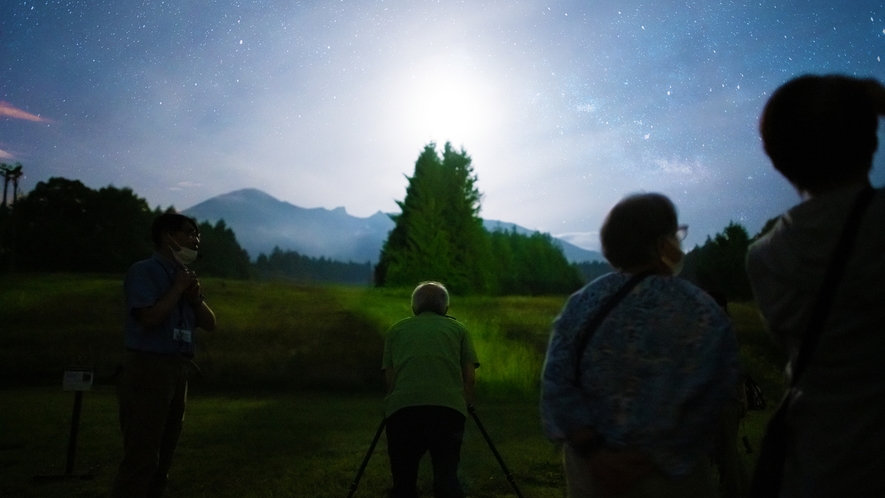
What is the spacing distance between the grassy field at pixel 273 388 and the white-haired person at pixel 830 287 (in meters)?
6.00

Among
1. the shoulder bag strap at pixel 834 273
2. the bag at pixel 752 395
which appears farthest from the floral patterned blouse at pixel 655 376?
the bag at pixel 752 395

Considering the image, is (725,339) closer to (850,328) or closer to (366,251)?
(850,328)

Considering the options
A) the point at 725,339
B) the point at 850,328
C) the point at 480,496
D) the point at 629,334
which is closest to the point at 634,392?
the point at 629,334

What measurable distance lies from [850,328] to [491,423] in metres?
→ 12.3

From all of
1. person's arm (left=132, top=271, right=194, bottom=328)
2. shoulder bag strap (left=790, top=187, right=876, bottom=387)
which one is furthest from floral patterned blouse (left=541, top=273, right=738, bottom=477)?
person's arm (left=132, top=271, right=194, bottom=328)

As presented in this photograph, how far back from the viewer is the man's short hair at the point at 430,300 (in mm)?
5012

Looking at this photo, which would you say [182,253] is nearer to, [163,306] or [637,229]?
[163,306]

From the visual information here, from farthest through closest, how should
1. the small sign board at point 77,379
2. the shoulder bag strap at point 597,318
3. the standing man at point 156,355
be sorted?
the small sign board at point 77,379
the standing man at point 156,355
the shoulder bag strap at point 597,318

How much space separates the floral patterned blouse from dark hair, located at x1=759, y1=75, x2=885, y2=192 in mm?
512

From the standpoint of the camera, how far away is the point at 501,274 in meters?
24.9

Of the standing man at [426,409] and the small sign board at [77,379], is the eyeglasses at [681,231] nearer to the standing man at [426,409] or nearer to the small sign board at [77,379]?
the standing man at [426,409]

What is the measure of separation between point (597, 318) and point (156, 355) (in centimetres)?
343

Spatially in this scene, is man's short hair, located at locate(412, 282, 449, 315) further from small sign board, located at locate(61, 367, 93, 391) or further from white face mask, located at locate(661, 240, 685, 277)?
small sign board, located at locate(61, 367, 93, 391)

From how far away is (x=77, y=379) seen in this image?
7906mm
